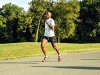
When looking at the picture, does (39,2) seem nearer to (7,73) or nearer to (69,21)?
(69,21)

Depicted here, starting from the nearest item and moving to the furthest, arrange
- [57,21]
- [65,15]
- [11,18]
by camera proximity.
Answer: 1. [65,15]
2. [57,21]
3. [11,18]

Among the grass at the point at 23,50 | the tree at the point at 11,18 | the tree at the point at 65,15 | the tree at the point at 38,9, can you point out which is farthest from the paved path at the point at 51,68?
the tree at the point at 11,18

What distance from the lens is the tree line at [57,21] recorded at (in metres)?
67.6

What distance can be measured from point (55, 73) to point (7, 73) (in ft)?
4.43

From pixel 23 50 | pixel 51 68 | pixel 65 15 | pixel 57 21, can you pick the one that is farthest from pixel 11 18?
pixel 51 68

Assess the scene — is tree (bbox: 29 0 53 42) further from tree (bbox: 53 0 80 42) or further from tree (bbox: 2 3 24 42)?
tree (bbox: 2 3 24 42)

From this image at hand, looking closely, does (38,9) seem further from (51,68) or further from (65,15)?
(51,68)

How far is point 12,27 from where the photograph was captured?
86.2 metres

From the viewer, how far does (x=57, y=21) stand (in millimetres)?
69688

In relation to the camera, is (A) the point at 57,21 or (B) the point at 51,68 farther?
(A) the point at 57,21

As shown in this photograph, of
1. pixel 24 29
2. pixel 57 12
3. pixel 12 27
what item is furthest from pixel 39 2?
pixel 12 27

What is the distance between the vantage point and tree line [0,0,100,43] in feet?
222

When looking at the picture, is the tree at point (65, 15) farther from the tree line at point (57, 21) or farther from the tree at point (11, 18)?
the tree at point (11, 18)

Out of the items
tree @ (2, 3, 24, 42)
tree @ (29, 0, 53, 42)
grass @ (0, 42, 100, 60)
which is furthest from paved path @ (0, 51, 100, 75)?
tree @ (2, 3, 24, 42)
